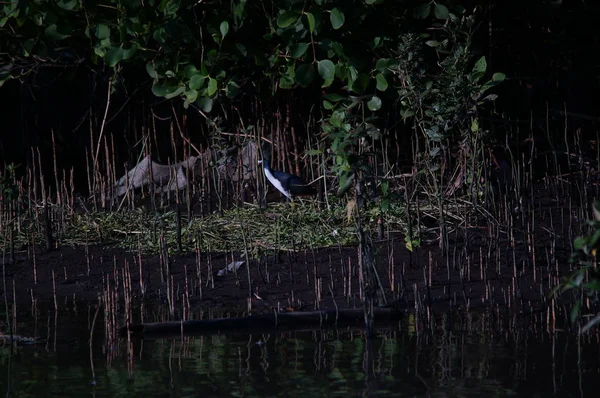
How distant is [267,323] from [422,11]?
3482 millimetres

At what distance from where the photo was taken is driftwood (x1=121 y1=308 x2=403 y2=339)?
19.6 ft

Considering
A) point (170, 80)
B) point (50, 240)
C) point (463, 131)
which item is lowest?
point (50, 240)

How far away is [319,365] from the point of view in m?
5.35

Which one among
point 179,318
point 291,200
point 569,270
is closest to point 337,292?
point 179,318

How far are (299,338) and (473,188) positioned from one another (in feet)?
10.5

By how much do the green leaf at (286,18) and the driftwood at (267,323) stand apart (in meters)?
2.57

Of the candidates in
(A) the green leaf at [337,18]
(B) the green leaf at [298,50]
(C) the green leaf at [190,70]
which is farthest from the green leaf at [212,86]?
(A) the green leaf at [337,18]

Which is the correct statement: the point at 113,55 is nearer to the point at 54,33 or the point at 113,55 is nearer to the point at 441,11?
the point at 54,33

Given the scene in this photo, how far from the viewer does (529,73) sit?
1067 cm

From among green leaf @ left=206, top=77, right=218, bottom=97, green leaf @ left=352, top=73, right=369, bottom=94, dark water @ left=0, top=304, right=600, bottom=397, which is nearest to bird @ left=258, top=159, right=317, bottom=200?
green leaf @ left=206, top=77, right=218, bottom=97

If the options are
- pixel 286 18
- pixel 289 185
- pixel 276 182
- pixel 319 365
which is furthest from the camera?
pixel 276 182

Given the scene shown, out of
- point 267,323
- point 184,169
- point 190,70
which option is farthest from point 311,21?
point 184,169

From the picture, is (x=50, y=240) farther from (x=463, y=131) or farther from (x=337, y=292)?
(x=463, y=131)

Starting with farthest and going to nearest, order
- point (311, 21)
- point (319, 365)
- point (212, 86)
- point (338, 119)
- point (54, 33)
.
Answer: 1. point (54, 33)
2. point (212, 86)
3. point (311, 21)
4. point (338, 119)
5. point (319, 365)
